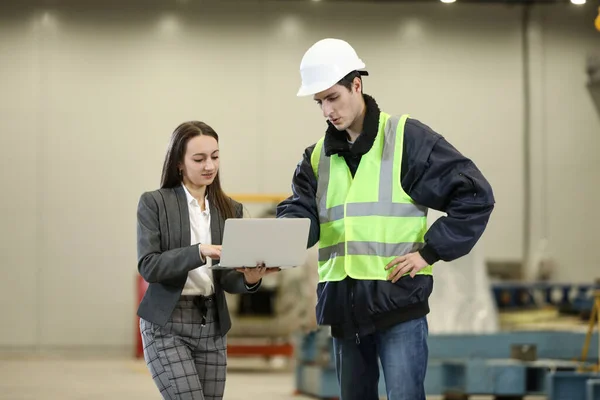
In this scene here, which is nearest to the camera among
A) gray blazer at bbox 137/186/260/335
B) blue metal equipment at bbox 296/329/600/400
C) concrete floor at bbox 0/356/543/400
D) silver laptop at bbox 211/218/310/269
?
silver laptop at bbox 211/218/310/269

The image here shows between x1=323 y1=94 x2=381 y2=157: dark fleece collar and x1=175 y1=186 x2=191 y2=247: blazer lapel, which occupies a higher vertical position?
x1=323 y1=94 x2=381 y2=157: dark fleece collar

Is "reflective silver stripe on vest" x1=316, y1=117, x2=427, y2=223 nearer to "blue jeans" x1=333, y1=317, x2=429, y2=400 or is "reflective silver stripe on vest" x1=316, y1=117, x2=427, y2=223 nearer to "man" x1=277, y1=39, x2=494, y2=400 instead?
"man" x1=277, y1=39, x2=494, y2=400

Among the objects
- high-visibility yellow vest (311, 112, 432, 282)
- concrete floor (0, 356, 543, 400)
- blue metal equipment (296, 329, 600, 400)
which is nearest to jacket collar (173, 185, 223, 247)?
high-visibility yellow vest (311, 112, 432, 282)

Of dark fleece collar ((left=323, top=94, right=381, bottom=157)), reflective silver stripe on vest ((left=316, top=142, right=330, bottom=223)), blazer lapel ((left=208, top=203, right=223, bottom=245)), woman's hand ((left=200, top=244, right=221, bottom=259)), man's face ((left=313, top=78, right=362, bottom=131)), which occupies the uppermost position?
man's face ((left=313, top=78, right=362, bottom=131))

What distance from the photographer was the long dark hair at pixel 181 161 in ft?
11.9

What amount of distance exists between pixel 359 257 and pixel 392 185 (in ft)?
0.92

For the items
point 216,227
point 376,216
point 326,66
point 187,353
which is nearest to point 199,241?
point 216,227

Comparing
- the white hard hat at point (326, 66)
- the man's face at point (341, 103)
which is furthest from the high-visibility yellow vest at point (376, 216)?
the white hard hat at point (326, 66)

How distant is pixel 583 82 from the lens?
1511 cm

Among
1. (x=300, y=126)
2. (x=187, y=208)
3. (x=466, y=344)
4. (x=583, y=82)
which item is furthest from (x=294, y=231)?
(x=583, y=82)

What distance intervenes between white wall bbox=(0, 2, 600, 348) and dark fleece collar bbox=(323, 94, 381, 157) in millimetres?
10972

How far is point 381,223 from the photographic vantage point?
3.42 metres

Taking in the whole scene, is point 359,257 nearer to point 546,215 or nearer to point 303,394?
point 303,394

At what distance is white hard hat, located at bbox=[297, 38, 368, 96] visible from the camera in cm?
336
